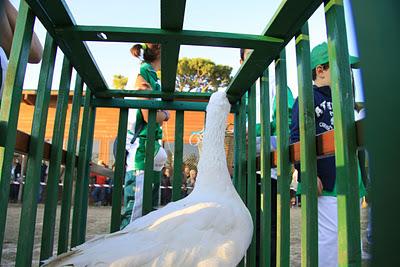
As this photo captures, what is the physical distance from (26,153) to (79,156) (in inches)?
39.1

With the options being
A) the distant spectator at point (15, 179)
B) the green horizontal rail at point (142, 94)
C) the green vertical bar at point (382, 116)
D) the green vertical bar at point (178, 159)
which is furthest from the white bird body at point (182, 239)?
the distant spectator at point (15, 179)

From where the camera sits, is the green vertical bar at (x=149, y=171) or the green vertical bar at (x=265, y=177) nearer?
the green vertical bar at (x=265, y=177)

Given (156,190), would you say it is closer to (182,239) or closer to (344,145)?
(182,239)

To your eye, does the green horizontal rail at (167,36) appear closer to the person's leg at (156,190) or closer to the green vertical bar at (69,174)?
the green vertical bar at (69,174)

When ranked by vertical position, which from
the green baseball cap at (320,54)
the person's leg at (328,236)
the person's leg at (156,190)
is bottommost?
the person's leg at (328,236)

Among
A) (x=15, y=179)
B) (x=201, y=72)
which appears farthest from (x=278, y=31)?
(x=201, y=72)

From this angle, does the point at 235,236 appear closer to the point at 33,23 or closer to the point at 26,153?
the point at 26,153

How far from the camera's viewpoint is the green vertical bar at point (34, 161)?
174 cm

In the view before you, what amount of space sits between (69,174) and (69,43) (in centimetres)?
91

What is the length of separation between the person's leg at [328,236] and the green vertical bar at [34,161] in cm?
177

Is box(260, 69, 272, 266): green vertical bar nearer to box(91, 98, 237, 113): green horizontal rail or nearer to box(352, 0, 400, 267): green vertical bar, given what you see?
box(91, 98, 237, 113): green horizontal rail

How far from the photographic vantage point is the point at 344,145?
52.2 inches

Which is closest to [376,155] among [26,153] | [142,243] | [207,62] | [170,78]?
[142,243]

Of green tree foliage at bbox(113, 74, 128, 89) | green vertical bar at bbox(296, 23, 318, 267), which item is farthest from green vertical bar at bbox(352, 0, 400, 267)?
green tree foliage at bbox(113, 74, 128, 89)
